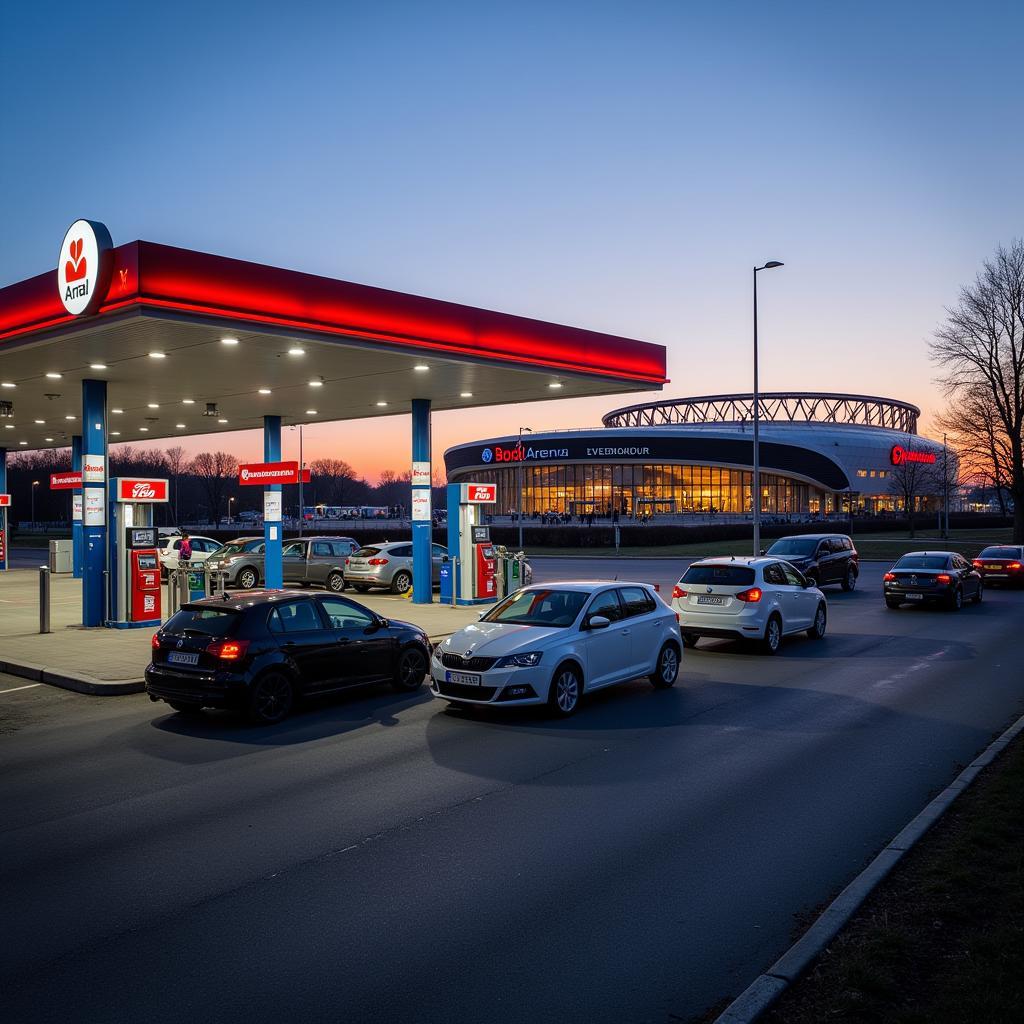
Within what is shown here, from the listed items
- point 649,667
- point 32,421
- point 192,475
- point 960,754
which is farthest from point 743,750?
point 192,475

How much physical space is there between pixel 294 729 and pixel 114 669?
4.69 metres

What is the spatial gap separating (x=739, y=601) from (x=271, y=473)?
14.4 m

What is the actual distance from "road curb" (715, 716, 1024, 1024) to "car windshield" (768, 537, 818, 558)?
70.0ft

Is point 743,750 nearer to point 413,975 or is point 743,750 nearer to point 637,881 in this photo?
point 637,881

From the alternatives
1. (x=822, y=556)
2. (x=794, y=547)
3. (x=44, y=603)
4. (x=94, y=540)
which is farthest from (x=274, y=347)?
(x=822, y=556)

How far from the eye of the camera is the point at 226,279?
1490cm

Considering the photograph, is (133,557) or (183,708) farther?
(133,557)

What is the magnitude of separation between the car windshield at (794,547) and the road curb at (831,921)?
840 inches

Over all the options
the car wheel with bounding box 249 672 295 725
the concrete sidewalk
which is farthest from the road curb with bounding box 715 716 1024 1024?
the concrete sidewalk

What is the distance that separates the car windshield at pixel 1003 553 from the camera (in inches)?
1162

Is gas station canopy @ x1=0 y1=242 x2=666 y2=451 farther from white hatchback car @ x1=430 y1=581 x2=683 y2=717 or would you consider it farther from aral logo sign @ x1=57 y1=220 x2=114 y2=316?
white hatchback car @ x1=430 y1=581 x2=683 y2=717

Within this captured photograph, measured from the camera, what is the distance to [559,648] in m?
10.6

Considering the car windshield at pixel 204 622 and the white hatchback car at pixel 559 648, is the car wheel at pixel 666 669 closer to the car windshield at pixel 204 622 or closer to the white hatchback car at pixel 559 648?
the white hatchback car at pixel 559 648

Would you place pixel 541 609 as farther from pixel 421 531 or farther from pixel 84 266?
pixel 421 531
